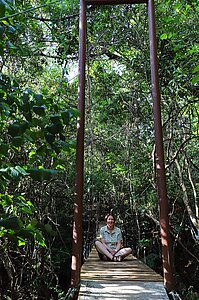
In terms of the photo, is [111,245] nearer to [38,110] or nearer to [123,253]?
[123,253]

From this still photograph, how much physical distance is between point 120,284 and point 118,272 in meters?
0.30

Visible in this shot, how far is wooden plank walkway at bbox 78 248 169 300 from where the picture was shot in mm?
1666

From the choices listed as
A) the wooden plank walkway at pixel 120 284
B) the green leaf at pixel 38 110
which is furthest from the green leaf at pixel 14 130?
the wooden plank walkway at pixel 120 284

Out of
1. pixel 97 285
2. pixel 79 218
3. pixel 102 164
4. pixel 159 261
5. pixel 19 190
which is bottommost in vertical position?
pixel 159 261

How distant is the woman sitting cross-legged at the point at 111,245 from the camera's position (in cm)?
266

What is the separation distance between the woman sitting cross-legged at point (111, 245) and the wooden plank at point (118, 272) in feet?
0.38

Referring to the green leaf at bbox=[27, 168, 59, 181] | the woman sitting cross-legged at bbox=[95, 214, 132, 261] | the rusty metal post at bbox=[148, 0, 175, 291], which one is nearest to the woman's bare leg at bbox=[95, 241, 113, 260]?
the woman sitting cross-legged at bbox=[95, 214, 132, 261]

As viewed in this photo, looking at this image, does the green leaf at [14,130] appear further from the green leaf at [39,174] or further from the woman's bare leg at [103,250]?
the woman's bare leg at [103,250]

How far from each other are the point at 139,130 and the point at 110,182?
155 centimetres

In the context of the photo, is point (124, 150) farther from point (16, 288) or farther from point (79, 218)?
point (79, 218)

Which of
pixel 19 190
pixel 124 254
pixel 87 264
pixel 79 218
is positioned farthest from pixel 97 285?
pixel 19 190

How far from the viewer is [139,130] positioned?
163 inches

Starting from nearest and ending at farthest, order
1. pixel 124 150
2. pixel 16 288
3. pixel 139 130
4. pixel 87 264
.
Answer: pixel 87 264, pixel 16 288, pixel 139 130, pixel 124 150

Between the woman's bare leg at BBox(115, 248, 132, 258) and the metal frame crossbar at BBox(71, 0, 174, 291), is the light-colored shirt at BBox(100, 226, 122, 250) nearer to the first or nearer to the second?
the woman's bare leg at BBox(115, 248, 132, 258)
